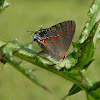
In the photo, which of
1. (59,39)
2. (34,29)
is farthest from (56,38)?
(34,29)

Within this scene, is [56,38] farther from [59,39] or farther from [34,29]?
[34,29]

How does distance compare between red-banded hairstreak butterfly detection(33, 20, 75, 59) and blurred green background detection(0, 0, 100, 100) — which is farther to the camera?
blurred green background detection(0, 0, 100, 100)

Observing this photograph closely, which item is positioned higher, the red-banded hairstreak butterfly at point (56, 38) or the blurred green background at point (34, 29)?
the red-banded hairstreak butterfly at point (56, 38)

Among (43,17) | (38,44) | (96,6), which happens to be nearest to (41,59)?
(38,44)

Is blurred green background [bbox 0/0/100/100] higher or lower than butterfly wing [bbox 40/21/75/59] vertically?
lower

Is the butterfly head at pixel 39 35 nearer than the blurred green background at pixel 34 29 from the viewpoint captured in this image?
Yes

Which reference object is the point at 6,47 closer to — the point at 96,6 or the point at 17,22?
the point at 96,6
